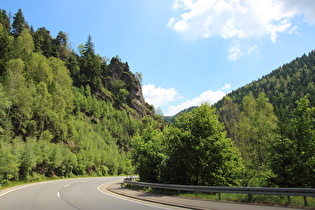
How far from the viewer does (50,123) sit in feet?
164

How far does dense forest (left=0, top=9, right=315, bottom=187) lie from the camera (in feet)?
48.9

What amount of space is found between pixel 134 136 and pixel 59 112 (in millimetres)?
31491

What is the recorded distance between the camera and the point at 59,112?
1972 inches

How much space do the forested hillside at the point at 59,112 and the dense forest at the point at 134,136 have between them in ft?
0.66

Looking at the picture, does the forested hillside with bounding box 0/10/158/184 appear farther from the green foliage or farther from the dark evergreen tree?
the green foliage

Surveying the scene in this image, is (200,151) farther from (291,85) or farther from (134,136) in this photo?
(291,85)

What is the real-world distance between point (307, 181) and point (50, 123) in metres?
50.5

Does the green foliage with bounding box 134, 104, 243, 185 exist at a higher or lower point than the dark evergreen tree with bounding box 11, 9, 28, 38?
lower

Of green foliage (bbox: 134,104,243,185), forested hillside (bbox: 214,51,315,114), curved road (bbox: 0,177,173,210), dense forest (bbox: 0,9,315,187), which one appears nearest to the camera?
curved road (bbox: 0,177,173,210)

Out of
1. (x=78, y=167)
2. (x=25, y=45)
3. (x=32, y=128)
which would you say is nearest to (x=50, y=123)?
(x=32, y=128)

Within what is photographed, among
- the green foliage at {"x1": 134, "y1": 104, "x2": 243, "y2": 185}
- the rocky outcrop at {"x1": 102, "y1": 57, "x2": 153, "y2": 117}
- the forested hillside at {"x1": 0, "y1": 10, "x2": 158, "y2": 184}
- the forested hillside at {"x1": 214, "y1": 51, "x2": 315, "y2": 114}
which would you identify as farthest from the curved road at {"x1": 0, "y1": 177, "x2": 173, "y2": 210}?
the forested hillside at {"x1": 214, "y1": 51, "x2": 315, "y2": 114}

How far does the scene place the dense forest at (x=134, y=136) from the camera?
48.9ft

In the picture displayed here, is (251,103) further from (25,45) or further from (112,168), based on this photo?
(25,45)

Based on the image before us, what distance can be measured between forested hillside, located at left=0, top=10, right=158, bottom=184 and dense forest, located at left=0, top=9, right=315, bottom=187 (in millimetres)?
201
